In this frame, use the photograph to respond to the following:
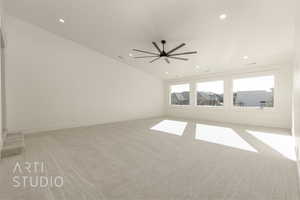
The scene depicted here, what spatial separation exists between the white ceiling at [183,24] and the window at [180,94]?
10.2ft

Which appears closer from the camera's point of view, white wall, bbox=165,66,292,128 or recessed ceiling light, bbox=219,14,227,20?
recessed ceiling light, bbox=219,14,227,20

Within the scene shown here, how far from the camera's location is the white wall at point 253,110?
4910 mm

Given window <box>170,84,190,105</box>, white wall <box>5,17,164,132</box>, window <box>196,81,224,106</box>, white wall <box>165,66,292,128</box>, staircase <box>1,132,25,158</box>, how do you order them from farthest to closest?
window <box>170,84,190,105</box>
window <box>196,81,224,106</box>
white wall <box>165,66,292,128</box>
white wall <box>5,17,164,132</box>
staircase <box>1,132,25,158</box>

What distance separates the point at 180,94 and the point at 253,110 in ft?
12.9

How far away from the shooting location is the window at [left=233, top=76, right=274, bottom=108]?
214 inches

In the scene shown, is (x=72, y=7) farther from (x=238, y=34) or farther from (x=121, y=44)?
(x=238, y=34)

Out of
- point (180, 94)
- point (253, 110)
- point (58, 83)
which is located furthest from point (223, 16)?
point (180, 94)

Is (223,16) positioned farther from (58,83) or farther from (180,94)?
(180,94)

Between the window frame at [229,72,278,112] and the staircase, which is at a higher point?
the window frame at [229,72,278,112]

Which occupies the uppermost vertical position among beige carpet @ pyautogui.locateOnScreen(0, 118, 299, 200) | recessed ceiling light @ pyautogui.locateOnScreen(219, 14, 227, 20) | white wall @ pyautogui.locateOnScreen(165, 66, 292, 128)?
recessed ceiling light @ pyautogui.locateOnScreen(219, 14, 227, 20)

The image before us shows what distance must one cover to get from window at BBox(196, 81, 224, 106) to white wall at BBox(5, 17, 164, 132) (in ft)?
13.1

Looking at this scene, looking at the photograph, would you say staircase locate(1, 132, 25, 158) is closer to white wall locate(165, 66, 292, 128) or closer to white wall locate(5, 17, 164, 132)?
white wall locate(5, 17, 164, 132)

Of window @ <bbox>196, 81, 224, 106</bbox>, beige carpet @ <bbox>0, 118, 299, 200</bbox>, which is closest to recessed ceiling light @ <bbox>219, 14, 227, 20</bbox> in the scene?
beige carpet @ <bbox>0, 118, 299, 200</bbox>

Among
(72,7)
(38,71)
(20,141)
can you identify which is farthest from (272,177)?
(38,71)
